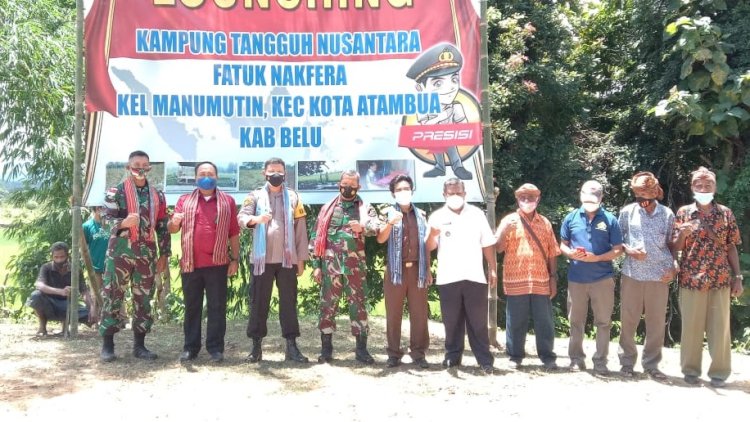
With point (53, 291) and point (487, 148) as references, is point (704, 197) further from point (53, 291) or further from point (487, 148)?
point (53, 291)

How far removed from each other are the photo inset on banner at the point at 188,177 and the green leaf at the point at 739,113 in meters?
6.12

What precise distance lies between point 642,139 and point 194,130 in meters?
7.13

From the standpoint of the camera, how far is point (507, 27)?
10172mm

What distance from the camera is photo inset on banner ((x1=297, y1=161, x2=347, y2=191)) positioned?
6.64 meters

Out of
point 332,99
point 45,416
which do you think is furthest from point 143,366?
point 332,99

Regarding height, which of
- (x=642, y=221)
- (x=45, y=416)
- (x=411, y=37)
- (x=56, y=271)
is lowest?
(x=45, y=416)

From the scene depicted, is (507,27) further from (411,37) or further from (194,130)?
(194,130)

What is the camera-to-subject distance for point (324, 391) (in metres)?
4.97

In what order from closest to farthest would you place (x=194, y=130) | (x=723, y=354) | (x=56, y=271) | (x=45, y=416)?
(x=45, y=416), (x=723, y=354), (x=194, y=130), (x=56, y=271)

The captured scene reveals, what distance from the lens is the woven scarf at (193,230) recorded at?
18.1 feet

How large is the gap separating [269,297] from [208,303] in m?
0.53

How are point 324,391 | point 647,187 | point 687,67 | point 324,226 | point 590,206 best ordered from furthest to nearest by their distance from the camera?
point 687,67, point 324,226, point 590,206, point 647,187, point 324,391

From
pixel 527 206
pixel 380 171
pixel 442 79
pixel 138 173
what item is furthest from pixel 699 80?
pixel 138 173

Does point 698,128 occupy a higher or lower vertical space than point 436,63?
lower
